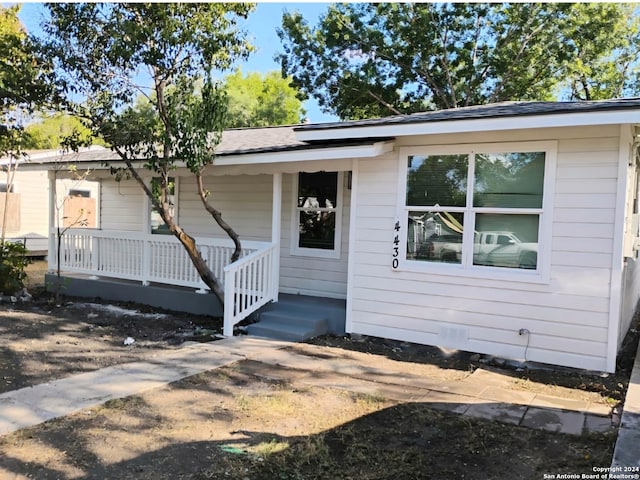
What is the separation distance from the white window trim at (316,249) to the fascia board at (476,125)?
5.63 feet

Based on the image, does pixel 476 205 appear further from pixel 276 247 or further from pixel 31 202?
pixel 31 202

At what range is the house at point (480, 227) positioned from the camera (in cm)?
544

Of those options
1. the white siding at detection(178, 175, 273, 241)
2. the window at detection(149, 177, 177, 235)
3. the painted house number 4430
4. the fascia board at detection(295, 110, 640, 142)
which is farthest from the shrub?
the painted house number 4430

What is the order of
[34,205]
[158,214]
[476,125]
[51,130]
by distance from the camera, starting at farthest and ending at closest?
[51,130]
[34,205]
[158,214]
[476,125]

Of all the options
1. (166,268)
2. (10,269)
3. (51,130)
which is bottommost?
(10,269)

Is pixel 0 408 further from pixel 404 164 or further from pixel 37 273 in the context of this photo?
pixel 37 273

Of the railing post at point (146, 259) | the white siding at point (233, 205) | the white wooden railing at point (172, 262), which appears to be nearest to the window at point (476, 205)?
the white wooden railing at point (172, 262)

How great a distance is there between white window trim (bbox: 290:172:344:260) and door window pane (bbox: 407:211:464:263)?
210 cm

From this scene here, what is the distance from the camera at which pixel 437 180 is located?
6.43 m

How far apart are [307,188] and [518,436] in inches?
233

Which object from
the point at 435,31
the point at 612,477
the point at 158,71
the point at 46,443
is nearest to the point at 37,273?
the point at 158,71

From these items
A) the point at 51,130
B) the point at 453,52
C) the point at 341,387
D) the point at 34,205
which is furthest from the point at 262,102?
the point at 341,387

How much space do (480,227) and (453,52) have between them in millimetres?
15658

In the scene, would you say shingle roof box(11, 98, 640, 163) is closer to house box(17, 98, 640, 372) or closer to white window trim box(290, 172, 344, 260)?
house box(17, 98, 640, 372)
